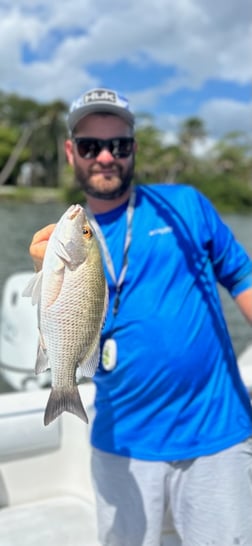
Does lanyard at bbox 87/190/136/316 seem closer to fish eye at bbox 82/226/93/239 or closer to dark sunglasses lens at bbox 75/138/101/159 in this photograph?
dark sunglasses lens at bbox 75/138/101/159

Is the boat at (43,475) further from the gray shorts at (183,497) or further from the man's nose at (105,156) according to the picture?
the man's nose at (105,156)

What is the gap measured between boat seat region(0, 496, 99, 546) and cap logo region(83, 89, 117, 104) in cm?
212

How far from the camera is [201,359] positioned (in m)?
2.16

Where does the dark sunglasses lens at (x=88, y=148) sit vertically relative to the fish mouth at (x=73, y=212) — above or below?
above

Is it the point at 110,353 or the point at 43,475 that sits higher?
the point at 110,353

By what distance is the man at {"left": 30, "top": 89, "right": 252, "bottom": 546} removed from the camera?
2135 millimetres

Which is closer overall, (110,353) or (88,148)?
(110,353)

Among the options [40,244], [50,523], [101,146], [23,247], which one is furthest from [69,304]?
[23,247]

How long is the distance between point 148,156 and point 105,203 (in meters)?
65.1

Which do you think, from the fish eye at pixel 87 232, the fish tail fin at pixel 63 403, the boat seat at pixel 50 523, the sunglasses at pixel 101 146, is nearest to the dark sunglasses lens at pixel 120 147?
the sunglasses at pixel 101 146

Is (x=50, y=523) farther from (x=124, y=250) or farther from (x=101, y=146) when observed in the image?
(x=101, y=146)

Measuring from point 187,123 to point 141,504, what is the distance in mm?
78750

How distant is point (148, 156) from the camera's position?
66.1 m

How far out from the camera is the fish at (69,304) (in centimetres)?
150
